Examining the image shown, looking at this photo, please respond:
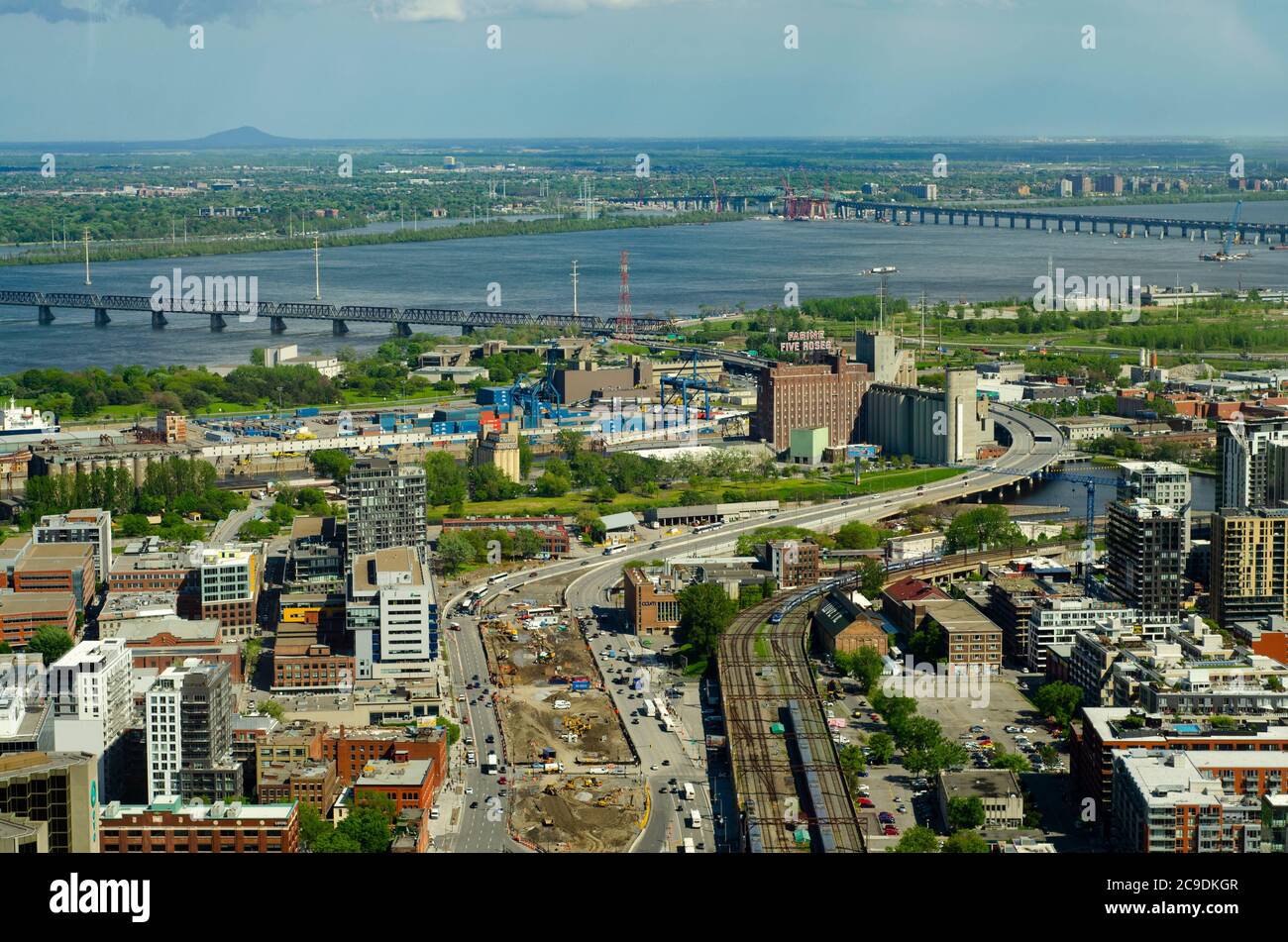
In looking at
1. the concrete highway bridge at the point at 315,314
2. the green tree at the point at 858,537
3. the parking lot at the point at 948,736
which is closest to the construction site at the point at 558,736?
the parking lot at the point at 948,736

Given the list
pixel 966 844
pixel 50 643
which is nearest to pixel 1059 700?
pixel 966 844

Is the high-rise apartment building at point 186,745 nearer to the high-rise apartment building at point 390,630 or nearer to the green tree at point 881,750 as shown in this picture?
the high-rise apartment building at point 390,630

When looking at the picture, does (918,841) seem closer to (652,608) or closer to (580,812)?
(580,812)

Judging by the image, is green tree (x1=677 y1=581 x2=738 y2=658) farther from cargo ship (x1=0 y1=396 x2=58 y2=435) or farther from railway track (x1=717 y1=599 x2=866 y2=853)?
cargo ship (x1=0 y1=396 x2=58 y2=435)

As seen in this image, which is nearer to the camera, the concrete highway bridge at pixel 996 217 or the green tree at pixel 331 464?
the green tree at pixel 331 464
